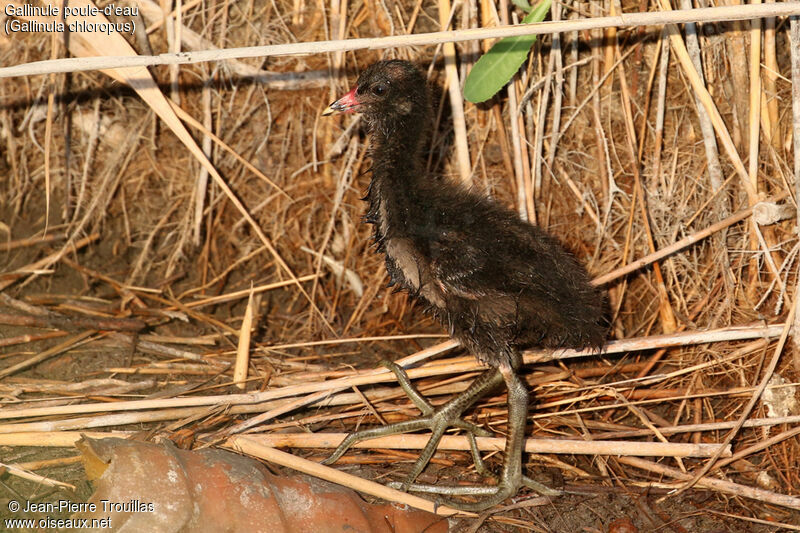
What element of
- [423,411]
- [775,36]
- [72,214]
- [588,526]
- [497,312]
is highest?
[775,36]

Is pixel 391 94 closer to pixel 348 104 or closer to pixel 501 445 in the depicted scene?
pixel 348 104

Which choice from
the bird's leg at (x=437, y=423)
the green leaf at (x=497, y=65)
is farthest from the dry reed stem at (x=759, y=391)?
the green leaf at (x=497, y=65)

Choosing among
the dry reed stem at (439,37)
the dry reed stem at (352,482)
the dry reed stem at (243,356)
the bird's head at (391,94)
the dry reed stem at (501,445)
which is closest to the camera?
the dry reed stem at (439,37)

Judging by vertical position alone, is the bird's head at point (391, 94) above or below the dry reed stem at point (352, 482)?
above

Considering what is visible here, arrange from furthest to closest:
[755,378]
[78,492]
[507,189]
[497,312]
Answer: [507,189] → [755,378] → [497,312] → [78,492]

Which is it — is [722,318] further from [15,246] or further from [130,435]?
[15,246]

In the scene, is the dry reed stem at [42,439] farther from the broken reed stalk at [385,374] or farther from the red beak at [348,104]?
the red beak at [348,104]

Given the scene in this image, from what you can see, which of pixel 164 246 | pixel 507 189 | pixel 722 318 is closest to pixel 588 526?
pixel 722 318
